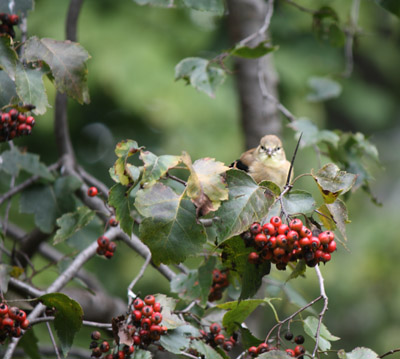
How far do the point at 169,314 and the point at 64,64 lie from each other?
773 millimetres

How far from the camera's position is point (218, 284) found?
7.29 feet

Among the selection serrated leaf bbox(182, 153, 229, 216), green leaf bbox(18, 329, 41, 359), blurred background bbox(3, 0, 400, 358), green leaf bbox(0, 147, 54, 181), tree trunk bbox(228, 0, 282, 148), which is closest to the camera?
serrated leaf bbox(182, 153, 229, 216)

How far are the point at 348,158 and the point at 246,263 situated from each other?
3.66 feet

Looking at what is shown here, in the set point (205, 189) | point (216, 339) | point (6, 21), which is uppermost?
point (6, 21)

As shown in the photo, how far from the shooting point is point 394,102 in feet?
24.3

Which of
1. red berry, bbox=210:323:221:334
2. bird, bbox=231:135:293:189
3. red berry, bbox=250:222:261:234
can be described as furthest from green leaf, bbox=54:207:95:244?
bird, bbox=231:135:293:189

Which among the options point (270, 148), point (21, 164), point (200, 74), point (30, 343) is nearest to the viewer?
point (30, 343)

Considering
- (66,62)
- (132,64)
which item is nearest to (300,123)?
(66,62)

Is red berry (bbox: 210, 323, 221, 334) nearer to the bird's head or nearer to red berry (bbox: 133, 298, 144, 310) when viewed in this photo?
red berry (bbox: 133, 298, 144, 310)

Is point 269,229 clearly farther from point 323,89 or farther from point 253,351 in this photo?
point 323,89

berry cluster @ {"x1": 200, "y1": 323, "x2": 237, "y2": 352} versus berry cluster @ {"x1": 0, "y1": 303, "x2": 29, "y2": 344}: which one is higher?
berry cluster @ {"x1": 0, "y1": 303, "x2": 29, "y2": 344}

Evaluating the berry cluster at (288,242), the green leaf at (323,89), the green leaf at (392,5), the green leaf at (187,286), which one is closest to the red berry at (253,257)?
the berry cluster at (288,242)

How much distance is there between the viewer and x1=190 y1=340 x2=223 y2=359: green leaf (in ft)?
5.69

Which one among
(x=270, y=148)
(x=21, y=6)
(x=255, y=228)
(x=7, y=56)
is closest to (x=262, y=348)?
(x=255, y=228)
